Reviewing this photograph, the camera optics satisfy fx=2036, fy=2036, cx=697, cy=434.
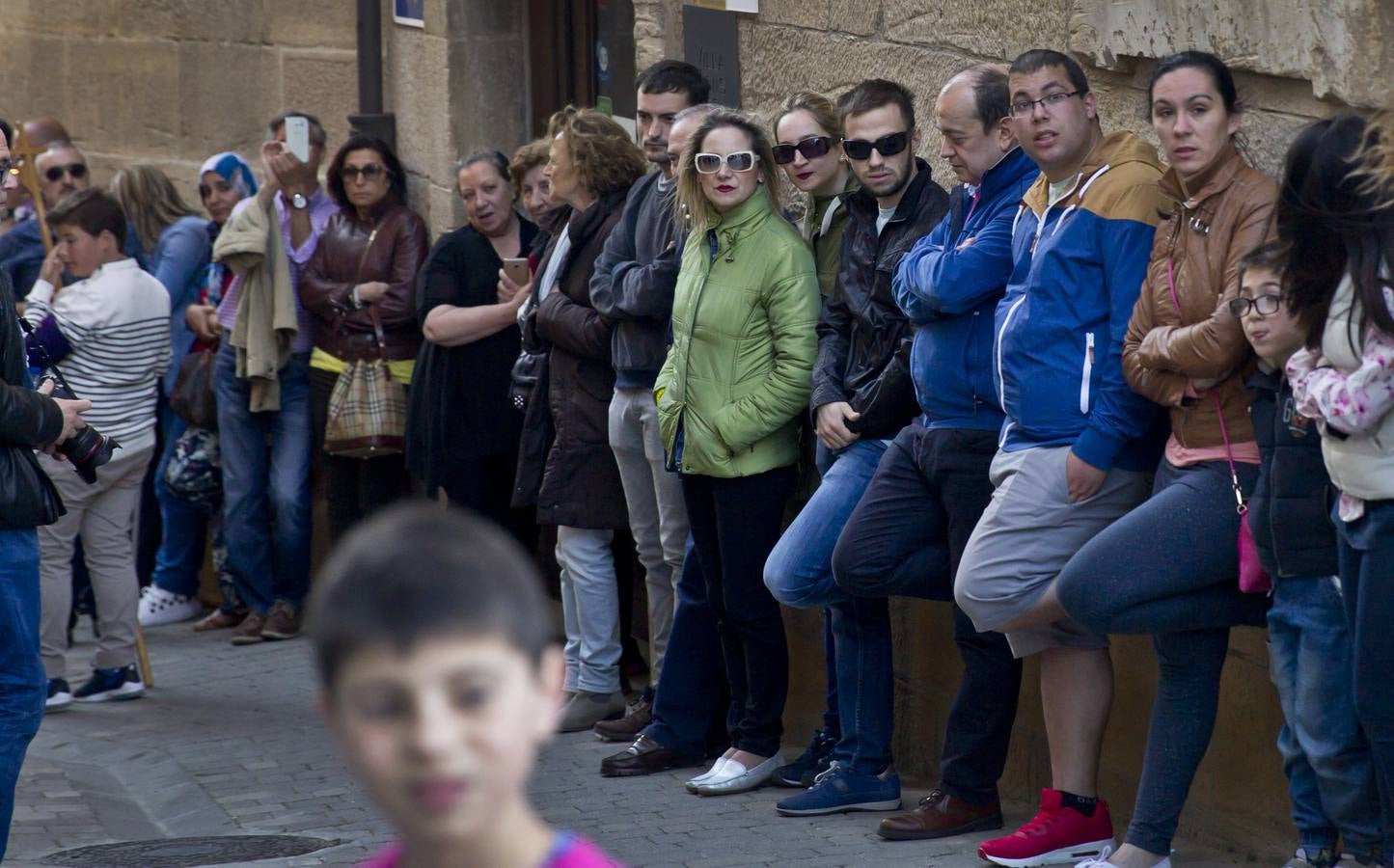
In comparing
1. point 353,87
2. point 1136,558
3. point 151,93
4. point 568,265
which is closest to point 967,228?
point 1136,558

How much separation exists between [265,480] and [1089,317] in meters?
5.48

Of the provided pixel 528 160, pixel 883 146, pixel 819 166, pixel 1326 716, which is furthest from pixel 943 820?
pixel 528 160

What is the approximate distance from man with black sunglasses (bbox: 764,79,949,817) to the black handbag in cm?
195

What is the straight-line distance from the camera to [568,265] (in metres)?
6.94

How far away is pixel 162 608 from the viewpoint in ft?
33.0

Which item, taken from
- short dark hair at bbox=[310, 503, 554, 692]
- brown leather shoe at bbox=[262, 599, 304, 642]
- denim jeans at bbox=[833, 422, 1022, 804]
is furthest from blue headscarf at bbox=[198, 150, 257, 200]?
short dark hair at bbox=[310, 503, 554, 692]

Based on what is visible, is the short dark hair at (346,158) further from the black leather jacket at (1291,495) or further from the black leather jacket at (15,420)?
the black leather jacket at (1291,495)

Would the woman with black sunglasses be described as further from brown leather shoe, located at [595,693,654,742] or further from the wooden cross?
the wooden cross

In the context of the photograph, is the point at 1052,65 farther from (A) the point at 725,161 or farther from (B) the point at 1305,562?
(B) the point at 1305,562

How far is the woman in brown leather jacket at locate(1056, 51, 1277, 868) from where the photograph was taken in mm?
4473

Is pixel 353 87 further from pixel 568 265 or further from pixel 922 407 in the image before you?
pixel 922 407

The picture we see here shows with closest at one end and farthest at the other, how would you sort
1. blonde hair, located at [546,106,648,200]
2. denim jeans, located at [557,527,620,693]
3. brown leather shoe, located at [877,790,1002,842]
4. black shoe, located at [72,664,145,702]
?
1. brown leather shoe, located at [877,790,1002,842]
2. blonde hair, located at [546,106,648,200]
3. denim jeans, located at [557,527,620,693]
4. black shoe, located at [72,664,145,702]

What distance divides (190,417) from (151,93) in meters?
3.29

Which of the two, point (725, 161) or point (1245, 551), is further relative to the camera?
point (725, 161)
